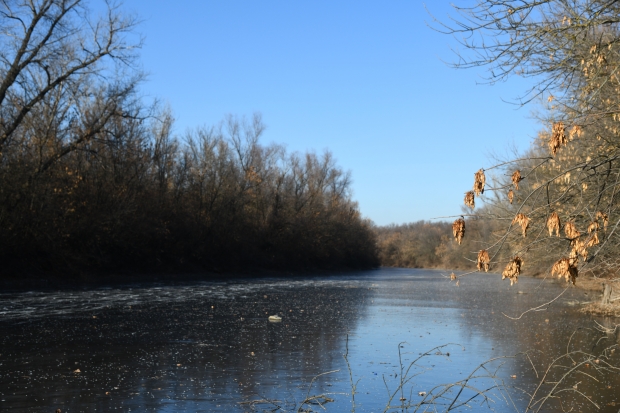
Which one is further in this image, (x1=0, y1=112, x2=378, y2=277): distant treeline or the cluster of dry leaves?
(x1=0, y1=112, x2=378, y2=277): distant treeline

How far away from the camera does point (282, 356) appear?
40.2 feet

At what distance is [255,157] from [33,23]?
3568cm

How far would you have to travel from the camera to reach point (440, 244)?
98.2 m

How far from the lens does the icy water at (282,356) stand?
8836mm

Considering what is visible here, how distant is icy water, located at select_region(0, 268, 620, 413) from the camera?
884 cm

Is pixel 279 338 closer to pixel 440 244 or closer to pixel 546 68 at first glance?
pixel 546 68

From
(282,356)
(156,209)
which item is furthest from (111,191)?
(282,356)

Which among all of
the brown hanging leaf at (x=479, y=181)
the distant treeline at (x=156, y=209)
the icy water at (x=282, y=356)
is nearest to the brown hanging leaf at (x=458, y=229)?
the brown hanging leaf at (x=479, y=181)

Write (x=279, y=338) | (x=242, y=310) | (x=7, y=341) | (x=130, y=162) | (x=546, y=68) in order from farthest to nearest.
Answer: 1. (x=130, y=162)
2. (x=242, y=310)
3. (x=279, y=338)
4. (x=7, y=341)
5. (x=546, y=68)

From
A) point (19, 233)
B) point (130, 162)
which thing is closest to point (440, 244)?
point (130, 162)

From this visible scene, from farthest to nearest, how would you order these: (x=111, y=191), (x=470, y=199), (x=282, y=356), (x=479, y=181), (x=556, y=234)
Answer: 1. (x=111, y=191)
2. (x=282, y=356)
3. (x=470, y=199)
4. (x=479, y=181)
5. (x=556, y=234)

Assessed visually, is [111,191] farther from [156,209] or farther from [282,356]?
[282,356]

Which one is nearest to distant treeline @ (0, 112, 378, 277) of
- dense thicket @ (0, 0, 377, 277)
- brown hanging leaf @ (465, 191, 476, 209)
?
dense thicket @ (0, 0, 377, 277)

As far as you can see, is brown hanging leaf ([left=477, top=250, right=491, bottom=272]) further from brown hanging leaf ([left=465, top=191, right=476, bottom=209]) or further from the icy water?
the icy water
